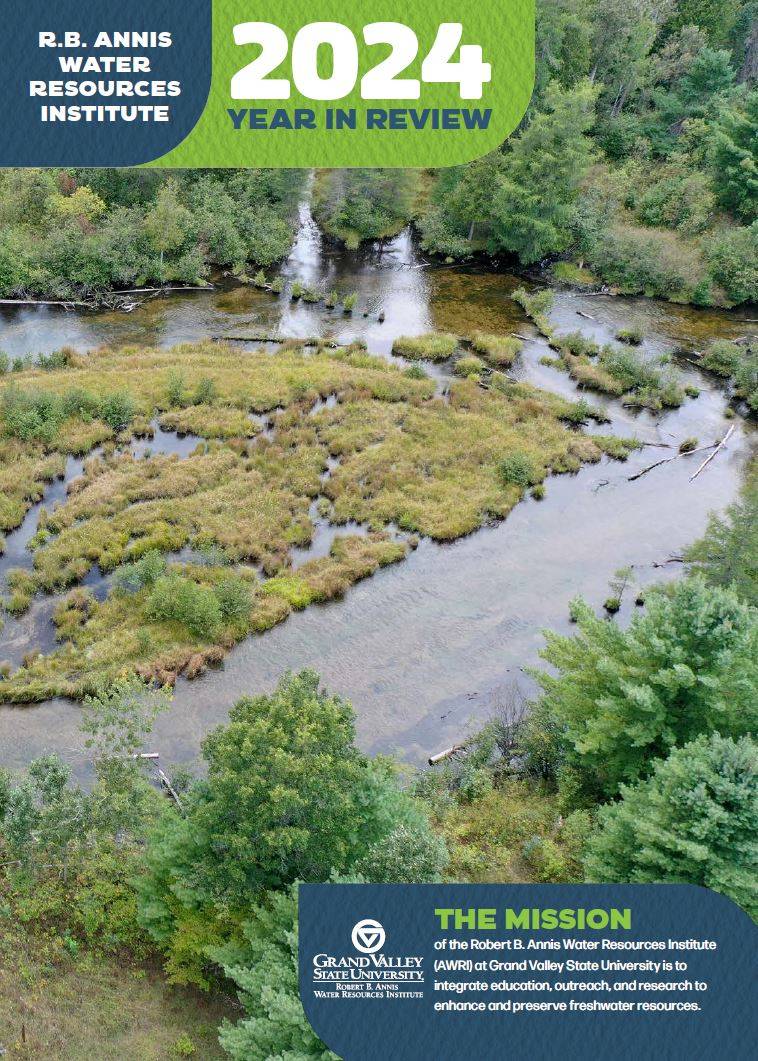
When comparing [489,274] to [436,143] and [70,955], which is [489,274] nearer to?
[436,143]

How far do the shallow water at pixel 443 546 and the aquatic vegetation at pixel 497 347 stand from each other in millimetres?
1177

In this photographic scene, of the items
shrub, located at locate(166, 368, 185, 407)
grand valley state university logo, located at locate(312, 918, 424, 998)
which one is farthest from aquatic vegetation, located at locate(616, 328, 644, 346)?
grand valley state university logo, located at locate(312, 918, 424, 998)

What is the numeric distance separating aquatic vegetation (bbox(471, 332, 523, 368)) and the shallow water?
3.86 ft

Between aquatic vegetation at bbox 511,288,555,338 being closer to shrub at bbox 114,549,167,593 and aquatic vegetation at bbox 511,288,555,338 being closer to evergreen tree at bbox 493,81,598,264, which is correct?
evergreen tree at bbox 493,81,598,264

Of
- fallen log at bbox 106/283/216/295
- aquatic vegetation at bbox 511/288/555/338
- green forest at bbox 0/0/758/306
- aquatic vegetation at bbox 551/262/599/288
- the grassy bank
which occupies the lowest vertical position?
the grassy bank

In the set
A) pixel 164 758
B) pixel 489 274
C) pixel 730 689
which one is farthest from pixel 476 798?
pixel 489 274

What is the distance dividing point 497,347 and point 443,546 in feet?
66.6

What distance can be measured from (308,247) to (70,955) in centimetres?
5638

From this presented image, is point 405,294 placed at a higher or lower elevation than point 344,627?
higher

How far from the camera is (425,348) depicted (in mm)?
55000

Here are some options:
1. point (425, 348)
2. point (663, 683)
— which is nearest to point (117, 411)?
point (425, 348)

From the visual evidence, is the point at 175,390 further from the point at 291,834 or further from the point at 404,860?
the point at 404,860

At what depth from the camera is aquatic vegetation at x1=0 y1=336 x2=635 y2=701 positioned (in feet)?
114

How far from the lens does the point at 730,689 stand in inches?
942
